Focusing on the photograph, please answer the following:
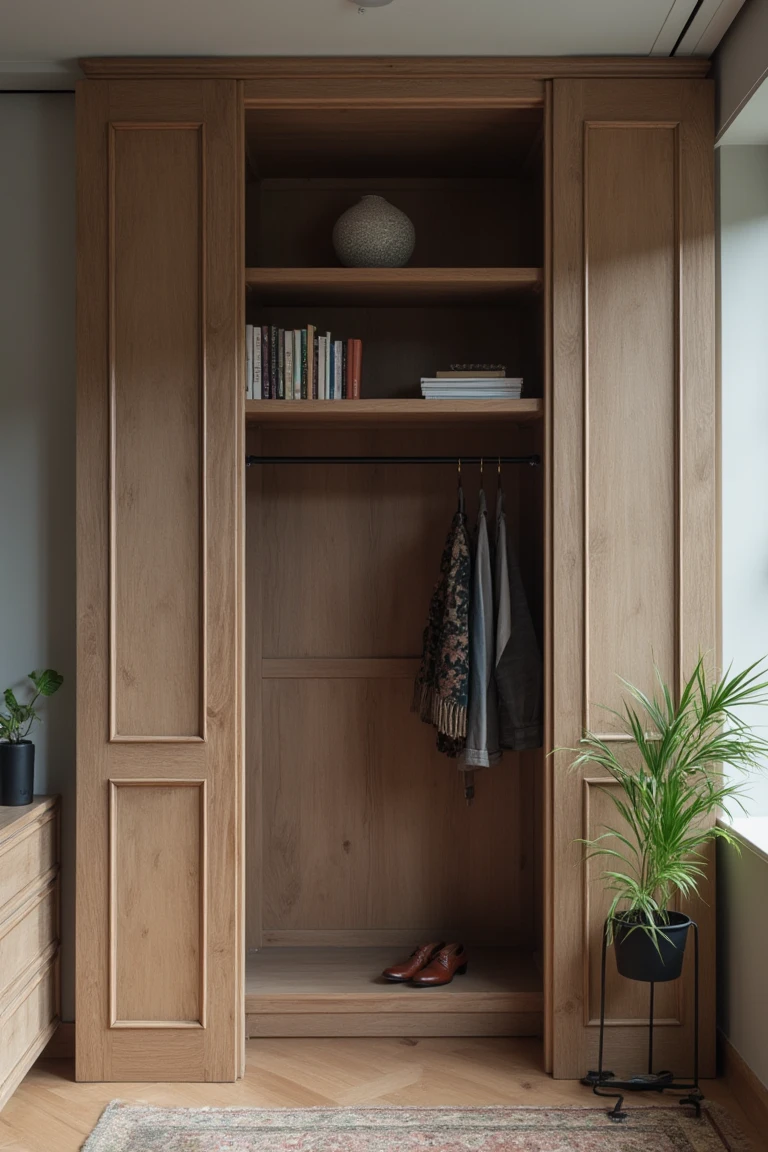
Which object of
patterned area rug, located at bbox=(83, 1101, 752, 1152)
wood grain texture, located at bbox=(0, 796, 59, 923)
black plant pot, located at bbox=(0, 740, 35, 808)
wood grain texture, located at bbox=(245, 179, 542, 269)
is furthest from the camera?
wood grain texture, located at bbox=(245, 179, 542, 269)

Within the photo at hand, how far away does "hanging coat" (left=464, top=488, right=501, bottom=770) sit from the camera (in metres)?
2.97

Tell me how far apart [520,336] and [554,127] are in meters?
0.71

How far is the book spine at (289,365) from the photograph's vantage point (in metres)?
2.88

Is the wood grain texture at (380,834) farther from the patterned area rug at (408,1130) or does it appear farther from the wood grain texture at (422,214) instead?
the wood grain texture at (422,214)

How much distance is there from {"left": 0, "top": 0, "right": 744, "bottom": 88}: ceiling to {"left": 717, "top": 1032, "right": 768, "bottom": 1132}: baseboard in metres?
2.58

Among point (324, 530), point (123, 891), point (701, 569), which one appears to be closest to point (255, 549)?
point (324, 530)

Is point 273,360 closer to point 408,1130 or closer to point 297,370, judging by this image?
point 297,370

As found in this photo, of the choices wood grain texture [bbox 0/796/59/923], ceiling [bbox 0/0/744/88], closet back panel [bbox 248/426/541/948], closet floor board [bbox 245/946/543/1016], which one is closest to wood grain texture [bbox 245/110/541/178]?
ceiling [bbox 0/0/744/88]

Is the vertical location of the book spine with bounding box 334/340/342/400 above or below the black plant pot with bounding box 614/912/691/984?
above

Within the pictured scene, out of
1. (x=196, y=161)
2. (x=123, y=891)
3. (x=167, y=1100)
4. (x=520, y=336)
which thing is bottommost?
(x=167, y=1100)

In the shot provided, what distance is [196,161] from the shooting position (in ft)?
9.09

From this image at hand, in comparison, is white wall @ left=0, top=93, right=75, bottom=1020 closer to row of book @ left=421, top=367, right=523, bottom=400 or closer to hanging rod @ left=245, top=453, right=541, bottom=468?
hanging rod @ left=245, top=453, right=541, bottom=468

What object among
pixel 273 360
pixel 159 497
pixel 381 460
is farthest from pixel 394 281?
pixel 159 497

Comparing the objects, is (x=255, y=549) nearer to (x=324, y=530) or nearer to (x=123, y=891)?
(x=324, y=530)
